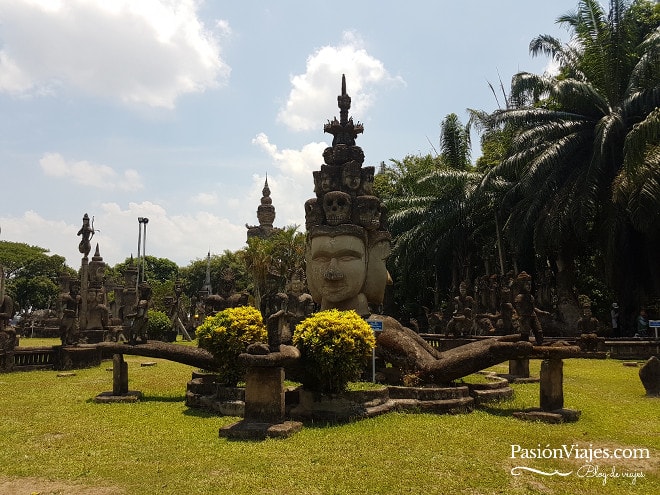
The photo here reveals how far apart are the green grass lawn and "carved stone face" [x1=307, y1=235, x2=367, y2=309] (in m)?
3.66

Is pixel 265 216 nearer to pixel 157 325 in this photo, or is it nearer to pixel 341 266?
pixel 157 325

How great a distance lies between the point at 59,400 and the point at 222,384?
3.40 meters

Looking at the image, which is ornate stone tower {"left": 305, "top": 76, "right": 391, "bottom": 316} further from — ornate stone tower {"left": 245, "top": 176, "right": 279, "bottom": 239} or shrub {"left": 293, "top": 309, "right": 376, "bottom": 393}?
ornate stone tower {"left": 245, "top": 176, "right": 279, "bottom": 239}

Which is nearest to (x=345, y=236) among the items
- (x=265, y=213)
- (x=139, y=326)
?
(x=139, y=326)

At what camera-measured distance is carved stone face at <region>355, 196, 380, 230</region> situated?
11.8 meters

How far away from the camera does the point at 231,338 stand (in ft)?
31.3

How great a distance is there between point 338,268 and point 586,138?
16.9 metres

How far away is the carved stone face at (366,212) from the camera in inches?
466

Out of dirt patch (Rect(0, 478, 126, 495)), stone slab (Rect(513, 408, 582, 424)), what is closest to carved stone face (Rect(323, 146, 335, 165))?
stone slab (Rect(513, 408, 582, 424))

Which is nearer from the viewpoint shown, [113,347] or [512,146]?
[113,347]

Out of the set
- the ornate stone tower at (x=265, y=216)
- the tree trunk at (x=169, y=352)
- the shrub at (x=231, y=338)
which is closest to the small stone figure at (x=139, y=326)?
the tree trunk at (x=169, y=352)

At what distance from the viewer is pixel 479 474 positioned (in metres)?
5.63

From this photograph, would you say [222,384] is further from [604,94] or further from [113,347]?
[604,94]

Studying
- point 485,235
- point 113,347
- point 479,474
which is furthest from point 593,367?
point 485,235
